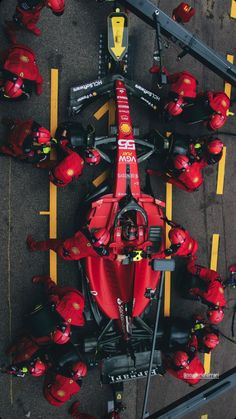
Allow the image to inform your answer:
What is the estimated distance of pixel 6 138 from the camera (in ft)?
27.5

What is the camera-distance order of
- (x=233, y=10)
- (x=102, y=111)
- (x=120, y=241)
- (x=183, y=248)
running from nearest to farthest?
1. (x=120, y=241)
2. (x=183, y=248)
3. (x=102, y=111)
4. (x=233, y=10)

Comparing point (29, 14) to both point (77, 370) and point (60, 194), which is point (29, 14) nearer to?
point (60, 194)

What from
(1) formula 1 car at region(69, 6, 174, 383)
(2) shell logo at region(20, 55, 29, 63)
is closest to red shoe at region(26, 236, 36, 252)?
(1) formula 1 car at region(69, 6, 174, 383)

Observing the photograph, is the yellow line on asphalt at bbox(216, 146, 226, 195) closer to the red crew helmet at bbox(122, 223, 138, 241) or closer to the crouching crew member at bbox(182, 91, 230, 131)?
the crouching crew member at bbox(182, 91, 230, 131)

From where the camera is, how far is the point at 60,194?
8797 millimetres

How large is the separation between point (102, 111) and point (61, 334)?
4.28m

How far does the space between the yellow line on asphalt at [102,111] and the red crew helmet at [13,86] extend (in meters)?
1.84

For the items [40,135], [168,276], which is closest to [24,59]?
[40,135]

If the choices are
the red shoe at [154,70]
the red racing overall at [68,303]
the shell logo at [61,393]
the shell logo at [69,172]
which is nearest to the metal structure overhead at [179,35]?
the red shoe at [154,70]

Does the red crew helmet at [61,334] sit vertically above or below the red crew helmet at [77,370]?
above

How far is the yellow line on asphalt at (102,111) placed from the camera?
8938 mm

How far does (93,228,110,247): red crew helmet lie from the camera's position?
754 cm

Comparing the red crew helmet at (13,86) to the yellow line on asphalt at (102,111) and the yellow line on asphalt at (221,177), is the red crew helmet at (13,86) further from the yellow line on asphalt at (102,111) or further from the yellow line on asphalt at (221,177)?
the yellow line on asphalt at (221,177)

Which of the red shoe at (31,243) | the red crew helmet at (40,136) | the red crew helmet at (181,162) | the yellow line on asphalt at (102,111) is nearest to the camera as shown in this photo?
the red crew helmet at (40,136)
